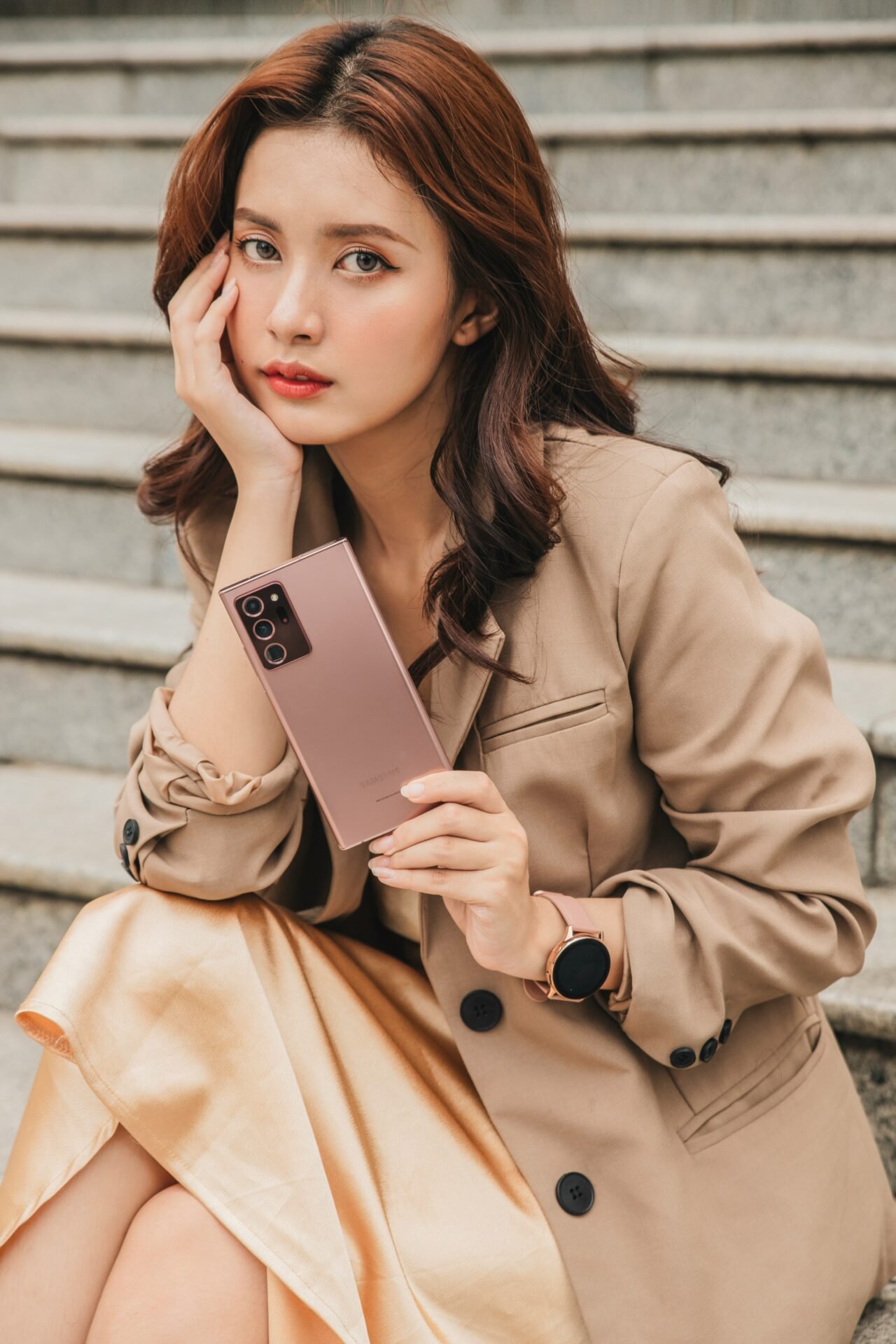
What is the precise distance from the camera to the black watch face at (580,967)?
1113 mm

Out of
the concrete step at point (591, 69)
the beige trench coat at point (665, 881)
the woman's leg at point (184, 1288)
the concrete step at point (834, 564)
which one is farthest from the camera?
the concrete step at point (591, 69)

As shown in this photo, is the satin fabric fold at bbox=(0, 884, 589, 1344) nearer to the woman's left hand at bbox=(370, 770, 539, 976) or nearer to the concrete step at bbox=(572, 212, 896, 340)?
the woman's left hand at bbox=(370, 770, 539, 976)

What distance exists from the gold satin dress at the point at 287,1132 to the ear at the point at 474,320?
0.61m

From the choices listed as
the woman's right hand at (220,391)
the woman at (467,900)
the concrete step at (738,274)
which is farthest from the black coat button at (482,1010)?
the concrete step at (738,274)

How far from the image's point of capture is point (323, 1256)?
3.49 feet

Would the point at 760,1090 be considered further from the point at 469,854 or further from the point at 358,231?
the point at 358,231

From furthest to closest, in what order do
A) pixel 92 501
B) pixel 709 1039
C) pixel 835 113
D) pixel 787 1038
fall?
1. pixel 835 113
2. pixel 92 501
3. pixel 787 1038
4. pixel 709 1039

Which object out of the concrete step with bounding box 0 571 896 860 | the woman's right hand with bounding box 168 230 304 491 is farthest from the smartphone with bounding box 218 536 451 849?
the concrete step with bounding box 0 571 896 860

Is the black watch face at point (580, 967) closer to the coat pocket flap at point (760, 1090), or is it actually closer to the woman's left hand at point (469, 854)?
the woman's left hand at point (469, 854)

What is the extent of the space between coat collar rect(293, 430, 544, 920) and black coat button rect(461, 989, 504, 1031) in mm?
185

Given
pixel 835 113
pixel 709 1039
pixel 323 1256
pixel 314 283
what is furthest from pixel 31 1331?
pixel 835 113

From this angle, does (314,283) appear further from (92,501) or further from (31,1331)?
(92,501)

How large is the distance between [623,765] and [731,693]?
14 centimetres

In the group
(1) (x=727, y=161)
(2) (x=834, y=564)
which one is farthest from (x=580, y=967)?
(1) (x=727, y=161)
